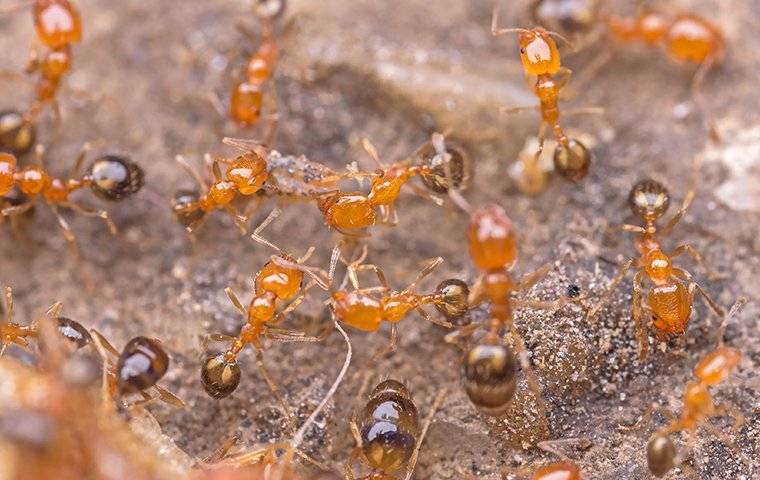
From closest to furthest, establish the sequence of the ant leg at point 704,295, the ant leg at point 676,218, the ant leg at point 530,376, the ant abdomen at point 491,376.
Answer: the ant abdomen at point 491,376
the ant leg at point 530,376
the ant leg at point 704,295
the ant leg at point 676,218

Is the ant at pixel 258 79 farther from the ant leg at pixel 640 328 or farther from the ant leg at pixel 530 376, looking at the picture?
the ant leg at pixel 640 328

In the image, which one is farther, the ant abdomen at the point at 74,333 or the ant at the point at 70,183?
Result: the ant at the point at 70,183

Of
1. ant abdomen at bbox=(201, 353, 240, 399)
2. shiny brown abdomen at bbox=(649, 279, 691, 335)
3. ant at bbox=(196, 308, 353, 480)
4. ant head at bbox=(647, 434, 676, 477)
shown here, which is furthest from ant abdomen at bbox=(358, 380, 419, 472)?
shiny brown abdomen at bbox=(649, 279, 691, 335)

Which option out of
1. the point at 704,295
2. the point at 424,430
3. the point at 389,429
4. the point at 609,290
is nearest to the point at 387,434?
the point at 389,429

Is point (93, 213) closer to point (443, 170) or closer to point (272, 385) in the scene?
point (272, 385)

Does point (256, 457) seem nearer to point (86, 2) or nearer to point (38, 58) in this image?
point (38, 58)

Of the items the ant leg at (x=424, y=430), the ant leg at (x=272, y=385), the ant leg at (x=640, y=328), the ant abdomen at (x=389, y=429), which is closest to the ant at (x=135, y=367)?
the ant leg at (x=272, y=385)

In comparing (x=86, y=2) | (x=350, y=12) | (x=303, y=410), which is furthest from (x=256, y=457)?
(x=86, y=2)
